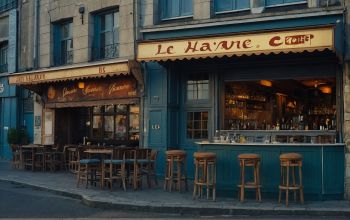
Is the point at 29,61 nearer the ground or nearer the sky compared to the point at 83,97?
nearer the sky

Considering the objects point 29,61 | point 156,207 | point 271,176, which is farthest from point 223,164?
point 29,61

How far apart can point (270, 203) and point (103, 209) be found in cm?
349

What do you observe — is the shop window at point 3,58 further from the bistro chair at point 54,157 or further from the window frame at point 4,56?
the bistro chair at point 54,157

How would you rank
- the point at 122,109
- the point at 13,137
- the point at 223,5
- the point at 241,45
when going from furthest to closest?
the point at 13,137 < the point at 122,109 < the point at 223,5 < the point at 241,45

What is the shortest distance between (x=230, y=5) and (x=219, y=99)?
2.70m

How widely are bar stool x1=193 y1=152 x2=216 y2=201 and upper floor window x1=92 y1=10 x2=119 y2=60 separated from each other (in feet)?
23.6

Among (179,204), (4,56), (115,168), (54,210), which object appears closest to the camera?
(54,210)

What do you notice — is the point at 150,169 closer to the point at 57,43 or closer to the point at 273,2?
the point at 273,2

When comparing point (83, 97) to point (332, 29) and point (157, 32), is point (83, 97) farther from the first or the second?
point (332, 29)

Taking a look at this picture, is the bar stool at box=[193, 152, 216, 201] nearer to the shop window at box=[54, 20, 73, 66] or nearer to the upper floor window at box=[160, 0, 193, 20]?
the upper floor window at box=[160, 0, 193, 20]

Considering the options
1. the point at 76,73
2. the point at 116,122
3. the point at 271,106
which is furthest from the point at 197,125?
the point at 76,73

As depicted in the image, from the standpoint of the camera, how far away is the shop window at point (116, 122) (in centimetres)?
1777

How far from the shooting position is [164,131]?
52.6 feet

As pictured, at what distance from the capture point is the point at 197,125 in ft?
52.4
